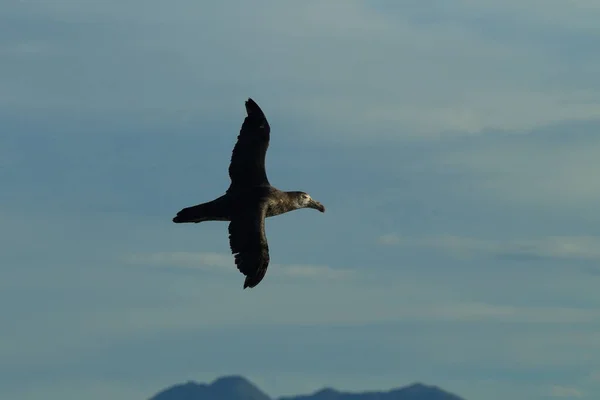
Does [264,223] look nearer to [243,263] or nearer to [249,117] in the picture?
[243,263]

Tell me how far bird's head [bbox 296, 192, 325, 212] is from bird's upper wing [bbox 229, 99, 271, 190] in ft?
7.45

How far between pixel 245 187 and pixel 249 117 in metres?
3.03

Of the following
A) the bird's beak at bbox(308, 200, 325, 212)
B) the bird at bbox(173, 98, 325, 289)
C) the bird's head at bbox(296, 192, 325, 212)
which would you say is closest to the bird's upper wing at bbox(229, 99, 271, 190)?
the bird at bbox(173, 98, 325, 289)

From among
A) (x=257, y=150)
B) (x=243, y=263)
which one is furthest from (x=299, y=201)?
(x=243, y=263)

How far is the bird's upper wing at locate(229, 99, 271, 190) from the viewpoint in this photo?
43.9 metres

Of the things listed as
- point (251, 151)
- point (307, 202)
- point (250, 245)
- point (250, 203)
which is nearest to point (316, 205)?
point (307, 202)

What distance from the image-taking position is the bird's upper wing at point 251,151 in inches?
1729

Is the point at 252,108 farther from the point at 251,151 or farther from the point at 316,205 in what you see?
the point at 316,205

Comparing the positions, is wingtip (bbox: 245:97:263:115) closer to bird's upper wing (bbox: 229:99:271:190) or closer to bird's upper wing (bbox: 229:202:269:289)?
bird's upper wing (bbox: 229:99:271:190)

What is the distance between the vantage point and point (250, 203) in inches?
1657

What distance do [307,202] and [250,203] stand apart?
4967 millimetres

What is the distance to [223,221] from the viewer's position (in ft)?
139

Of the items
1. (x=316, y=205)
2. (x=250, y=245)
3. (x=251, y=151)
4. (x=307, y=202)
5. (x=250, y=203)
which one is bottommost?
(x=250, y=245)

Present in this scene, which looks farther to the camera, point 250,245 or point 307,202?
point 307,202
